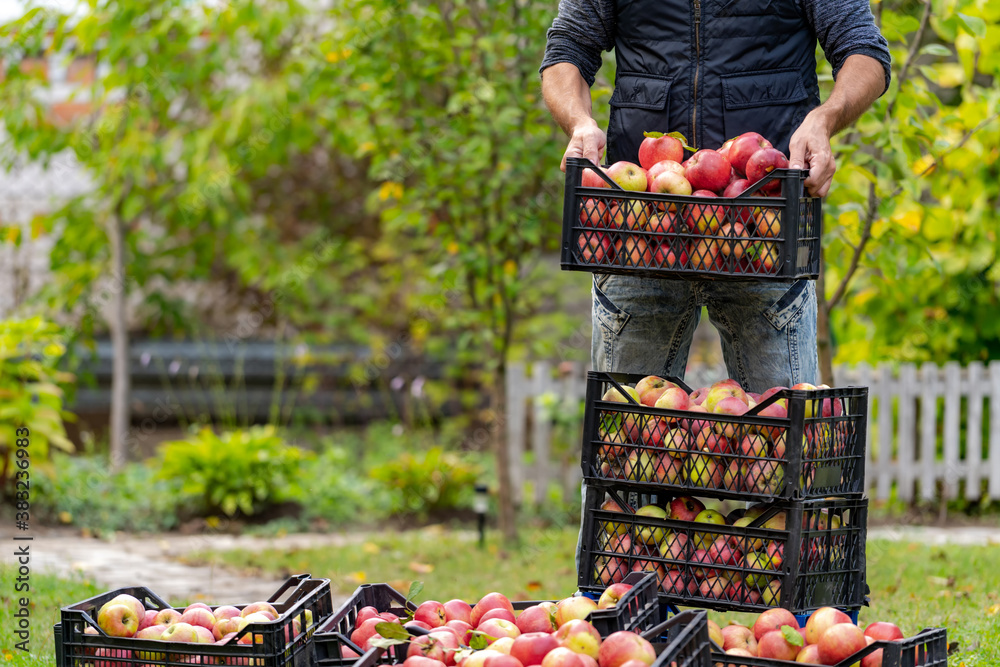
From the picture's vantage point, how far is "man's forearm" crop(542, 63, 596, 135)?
277 centimetres

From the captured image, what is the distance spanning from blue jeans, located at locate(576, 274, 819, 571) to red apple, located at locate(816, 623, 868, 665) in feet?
2.44

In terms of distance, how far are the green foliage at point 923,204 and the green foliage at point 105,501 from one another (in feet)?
13.1

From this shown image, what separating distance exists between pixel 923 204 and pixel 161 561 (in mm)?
4287

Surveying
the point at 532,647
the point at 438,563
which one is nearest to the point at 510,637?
the point at 532,647

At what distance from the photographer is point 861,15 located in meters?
2.63

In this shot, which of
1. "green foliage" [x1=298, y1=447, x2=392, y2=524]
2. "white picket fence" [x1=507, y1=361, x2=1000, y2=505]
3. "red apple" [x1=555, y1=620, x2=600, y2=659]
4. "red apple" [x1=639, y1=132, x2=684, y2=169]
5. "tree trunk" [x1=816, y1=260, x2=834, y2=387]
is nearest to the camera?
"red apple" [x1=555, y1=620, x2=600, y2=659]

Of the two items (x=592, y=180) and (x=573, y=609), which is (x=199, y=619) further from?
(x=592, y=180)

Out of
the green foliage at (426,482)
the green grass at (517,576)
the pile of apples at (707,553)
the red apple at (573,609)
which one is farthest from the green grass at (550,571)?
the red apple at (573,609)

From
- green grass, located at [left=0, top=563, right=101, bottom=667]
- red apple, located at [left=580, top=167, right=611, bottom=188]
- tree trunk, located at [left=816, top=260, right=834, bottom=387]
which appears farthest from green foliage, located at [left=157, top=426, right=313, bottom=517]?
red apple, located at [left=580, top=167, right=611, bottom=188]

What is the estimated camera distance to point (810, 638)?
2.11 m

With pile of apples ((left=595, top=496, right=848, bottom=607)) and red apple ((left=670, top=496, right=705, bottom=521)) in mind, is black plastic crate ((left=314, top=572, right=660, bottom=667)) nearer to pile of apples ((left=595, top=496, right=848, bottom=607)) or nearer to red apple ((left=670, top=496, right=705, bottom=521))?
pile of apples ((left=595, top=496, right=848, bottom=607))

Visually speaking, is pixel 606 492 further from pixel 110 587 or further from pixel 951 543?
pixel 951 543

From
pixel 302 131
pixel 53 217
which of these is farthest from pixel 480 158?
pixel 53 217

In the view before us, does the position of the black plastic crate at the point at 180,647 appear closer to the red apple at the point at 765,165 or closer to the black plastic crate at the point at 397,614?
the black plastic crate at the point at 397,614
